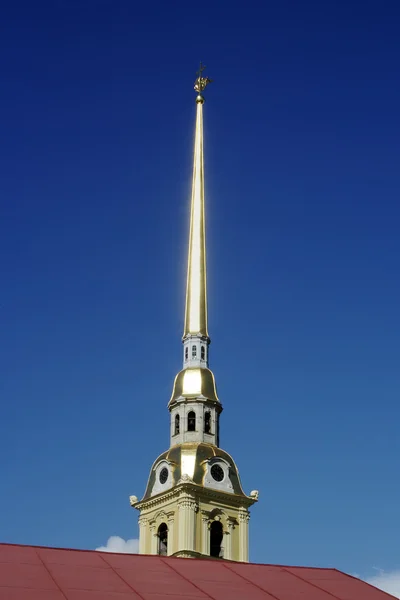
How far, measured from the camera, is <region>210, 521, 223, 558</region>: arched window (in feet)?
186

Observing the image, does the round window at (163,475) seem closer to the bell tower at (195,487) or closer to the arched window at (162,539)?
the bell tower at (195,487)

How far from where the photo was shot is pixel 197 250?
70562 mm

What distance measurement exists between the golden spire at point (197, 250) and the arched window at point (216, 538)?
46.6 ft

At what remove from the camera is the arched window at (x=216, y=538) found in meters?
56.7

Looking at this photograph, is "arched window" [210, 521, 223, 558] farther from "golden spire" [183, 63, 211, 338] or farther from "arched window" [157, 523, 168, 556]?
"golden spire" [183, 63, 211, 338]

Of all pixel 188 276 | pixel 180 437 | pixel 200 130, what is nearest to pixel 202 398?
pixel 180 437

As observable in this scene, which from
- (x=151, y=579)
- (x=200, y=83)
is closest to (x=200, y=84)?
(x=200, y=83)

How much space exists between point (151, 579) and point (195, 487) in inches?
1486

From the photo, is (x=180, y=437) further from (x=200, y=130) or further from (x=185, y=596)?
(x=185, y=596)

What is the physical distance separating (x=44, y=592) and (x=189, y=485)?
39392mm

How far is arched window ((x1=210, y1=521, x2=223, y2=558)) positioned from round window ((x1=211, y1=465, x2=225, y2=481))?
2.78 metres

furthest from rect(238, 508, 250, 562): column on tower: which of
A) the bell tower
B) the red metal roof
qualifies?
the red metal roof

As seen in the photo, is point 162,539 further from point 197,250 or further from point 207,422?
point 197,250

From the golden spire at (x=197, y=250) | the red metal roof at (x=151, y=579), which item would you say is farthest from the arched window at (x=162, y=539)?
the red metal roof at (x=151, y=579)
